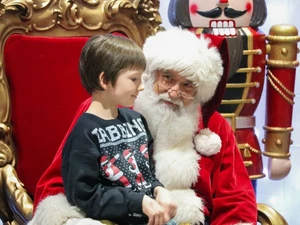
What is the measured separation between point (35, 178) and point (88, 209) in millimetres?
437

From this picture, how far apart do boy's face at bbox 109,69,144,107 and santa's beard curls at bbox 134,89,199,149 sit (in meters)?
0.17

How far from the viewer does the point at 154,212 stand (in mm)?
1208

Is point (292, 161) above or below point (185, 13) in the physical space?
below

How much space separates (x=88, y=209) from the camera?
1246mm

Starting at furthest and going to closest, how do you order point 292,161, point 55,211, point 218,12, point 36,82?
point 292,161 < point 218,12 < point 36,82 < point 55,211

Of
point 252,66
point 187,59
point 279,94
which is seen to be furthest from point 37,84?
point 279,94

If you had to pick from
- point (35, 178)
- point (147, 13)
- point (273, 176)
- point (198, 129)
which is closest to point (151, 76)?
point (198, 129)

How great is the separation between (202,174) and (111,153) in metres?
0.31

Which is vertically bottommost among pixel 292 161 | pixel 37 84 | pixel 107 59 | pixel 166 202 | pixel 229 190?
pixel 292 161

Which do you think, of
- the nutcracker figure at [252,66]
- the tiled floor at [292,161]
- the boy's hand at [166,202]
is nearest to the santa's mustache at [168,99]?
the boy's hand at [166,202]

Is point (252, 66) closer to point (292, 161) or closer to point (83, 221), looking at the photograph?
point (292, 161)

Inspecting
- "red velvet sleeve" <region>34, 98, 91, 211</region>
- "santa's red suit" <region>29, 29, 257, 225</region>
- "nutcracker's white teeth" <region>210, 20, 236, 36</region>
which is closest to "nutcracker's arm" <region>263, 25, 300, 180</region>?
"nutcracker's white teeth" <region>210, 20, 236, 36</region>

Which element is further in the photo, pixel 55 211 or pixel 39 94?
pixel 39 94

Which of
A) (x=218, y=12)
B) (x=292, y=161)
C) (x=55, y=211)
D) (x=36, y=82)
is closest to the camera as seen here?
(x=55, y=211)
